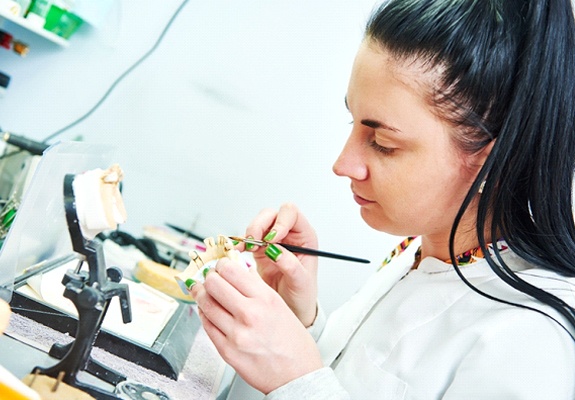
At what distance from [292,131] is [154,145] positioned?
452 mm

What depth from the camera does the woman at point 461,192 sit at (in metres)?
0.74

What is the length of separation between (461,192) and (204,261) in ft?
1.39

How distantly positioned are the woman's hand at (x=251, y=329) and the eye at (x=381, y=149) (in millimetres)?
273

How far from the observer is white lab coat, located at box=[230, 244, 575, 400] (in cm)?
68

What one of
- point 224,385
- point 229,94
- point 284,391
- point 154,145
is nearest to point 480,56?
point 284,391

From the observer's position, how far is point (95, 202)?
2.26 ft

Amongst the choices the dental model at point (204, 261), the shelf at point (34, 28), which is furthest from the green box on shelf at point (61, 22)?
the dental model at point (204, 261)

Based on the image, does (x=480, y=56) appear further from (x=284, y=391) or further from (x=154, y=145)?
(x=154, y=145)

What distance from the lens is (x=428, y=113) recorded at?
0.77 m

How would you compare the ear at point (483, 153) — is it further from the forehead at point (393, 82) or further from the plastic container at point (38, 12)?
the plastic container at point (38, 12)

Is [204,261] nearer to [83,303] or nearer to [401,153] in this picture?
[83,303]

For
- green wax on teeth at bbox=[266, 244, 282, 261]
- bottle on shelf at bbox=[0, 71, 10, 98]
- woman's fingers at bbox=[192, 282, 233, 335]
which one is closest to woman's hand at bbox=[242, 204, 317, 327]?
green wax on teeth at bbox=[266, 244, 282, 261]

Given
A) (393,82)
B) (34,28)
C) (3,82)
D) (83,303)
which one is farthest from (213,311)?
(3,82)

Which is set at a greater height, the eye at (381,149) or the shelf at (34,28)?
the eye at (381,149)
